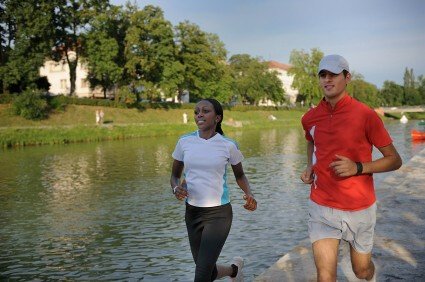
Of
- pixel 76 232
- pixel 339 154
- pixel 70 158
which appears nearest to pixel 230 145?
pixel 339 154

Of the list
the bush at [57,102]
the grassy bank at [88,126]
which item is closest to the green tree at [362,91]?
the grassy bank at [88,126]

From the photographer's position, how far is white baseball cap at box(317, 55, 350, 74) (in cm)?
423

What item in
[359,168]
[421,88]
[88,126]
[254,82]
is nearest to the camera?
[359,168]

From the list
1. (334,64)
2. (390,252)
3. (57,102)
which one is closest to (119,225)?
A: (390,252)

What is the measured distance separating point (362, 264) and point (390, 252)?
2.82 metres

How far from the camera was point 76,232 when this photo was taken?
1090 cm

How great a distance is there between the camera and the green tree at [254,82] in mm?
97375

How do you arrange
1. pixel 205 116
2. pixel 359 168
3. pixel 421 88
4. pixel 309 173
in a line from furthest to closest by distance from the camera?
pixel 421 88 < pixel 205 116 < pixel 309 173 < pixel 359 168

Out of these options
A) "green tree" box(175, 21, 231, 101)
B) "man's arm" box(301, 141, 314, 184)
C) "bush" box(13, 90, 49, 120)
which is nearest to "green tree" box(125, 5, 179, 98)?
"green tree" box(175, 21, 231, 101)

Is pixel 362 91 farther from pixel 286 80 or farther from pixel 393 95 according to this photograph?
pixel 286 80

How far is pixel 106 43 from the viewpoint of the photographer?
5669 cm

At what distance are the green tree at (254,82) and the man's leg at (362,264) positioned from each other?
87745mm

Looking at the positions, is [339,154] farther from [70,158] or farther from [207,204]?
[70,158]

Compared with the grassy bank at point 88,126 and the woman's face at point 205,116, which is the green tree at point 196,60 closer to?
the grassy bank at point 88,126
